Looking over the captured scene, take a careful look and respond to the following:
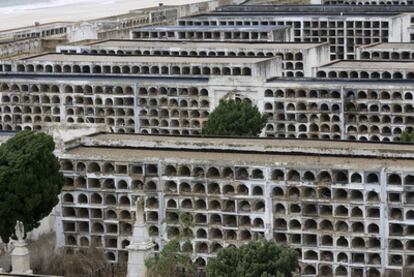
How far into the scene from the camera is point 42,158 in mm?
74000

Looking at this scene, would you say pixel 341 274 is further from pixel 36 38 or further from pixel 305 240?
pixel 36 38

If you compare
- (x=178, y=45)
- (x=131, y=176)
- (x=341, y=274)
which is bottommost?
(x=341, y=274)

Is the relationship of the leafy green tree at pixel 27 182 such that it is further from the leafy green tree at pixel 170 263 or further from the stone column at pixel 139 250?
the stone column at pixel 139 250

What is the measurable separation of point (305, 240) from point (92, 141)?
47.4 feet

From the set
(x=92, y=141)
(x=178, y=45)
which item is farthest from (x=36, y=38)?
(x=92, y=141)

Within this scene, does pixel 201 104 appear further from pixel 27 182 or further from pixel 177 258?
pixel 177 258

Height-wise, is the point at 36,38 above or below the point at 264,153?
above

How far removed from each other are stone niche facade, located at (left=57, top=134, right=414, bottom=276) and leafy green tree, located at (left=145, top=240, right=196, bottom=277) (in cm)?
431

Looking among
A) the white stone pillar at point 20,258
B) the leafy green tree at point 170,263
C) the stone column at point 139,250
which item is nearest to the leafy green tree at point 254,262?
the leafy green tree at point 170,263

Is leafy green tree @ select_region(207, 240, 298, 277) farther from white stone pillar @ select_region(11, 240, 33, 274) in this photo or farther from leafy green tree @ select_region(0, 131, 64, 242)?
leafy green tree @ select_region(0, 131, 64, 242)

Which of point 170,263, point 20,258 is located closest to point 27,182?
point 20,258

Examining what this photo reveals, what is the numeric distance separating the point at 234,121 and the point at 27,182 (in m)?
23.9

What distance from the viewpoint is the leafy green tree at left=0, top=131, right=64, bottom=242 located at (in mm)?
72625

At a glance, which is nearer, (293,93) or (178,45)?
(293,93)
